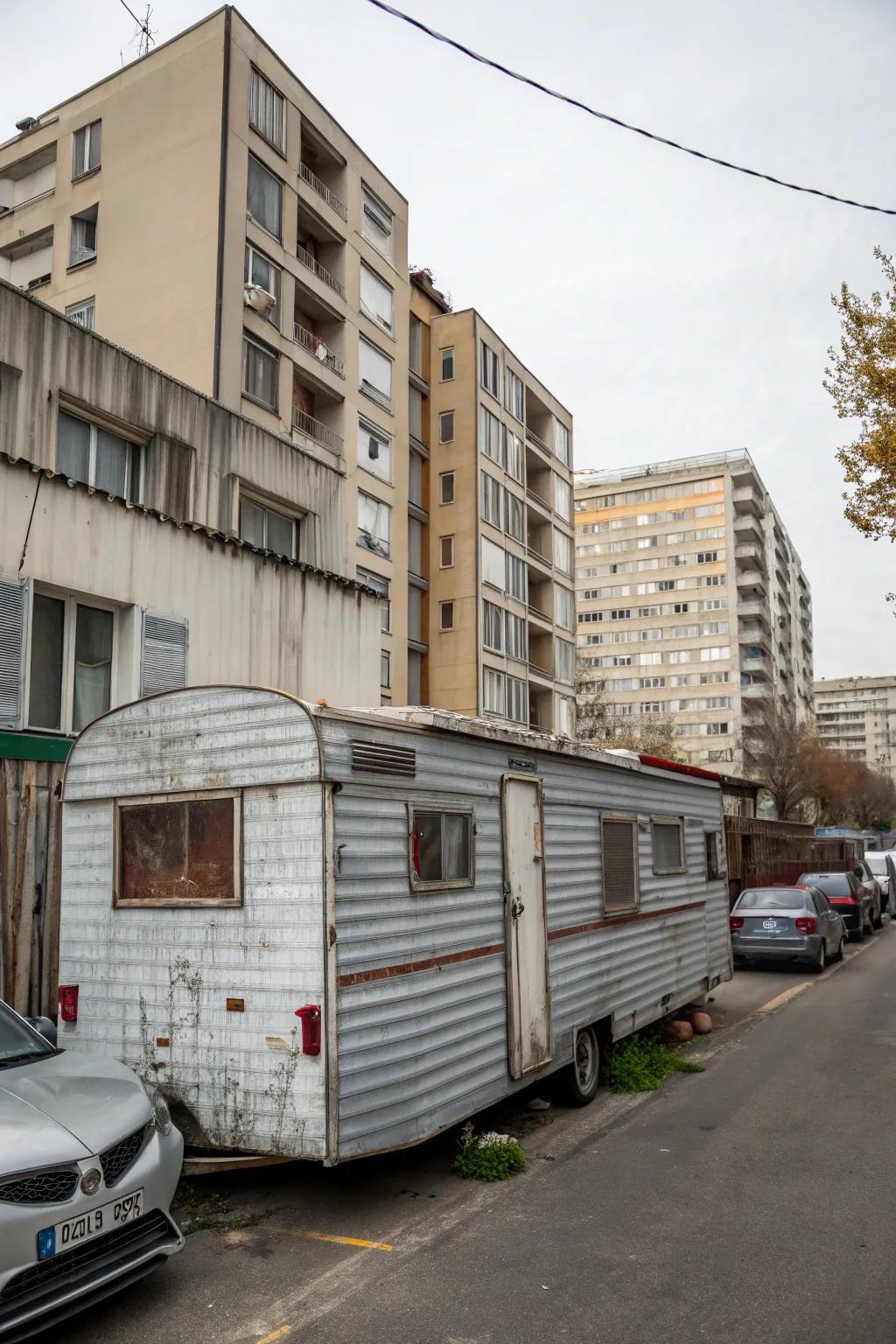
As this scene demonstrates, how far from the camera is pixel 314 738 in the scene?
6.19 meters

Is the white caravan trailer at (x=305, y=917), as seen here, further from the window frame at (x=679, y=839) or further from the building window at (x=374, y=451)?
the building window at (x=374, y=451)

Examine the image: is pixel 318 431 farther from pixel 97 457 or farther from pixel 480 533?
pixel 97 457

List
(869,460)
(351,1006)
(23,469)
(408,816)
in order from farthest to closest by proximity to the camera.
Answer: (869,460)
(23,469)
(408,816)
(351,1006)

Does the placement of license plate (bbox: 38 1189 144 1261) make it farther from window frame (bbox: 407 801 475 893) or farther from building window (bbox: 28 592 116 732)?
building window (bbox: 28 592 116 732)

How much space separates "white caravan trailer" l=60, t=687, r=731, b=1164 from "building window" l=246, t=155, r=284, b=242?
2313 centimetres

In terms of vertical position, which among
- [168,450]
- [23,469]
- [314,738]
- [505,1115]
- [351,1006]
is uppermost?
[168,450]

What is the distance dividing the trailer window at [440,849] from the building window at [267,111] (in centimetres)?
2500

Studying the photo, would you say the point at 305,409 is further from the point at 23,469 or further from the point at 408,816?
the point at 408,816

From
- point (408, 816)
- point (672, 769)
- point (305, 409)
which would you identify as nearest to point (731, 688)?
point (305, 409)

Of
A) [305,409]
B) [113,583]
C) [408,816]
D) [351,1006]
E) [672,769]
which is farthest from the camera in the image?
[305,409]

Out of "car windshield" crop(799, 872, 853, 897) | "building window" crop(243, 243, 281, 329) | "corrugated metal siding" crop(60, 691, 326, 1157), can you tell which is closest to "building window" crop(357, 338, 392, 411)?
"building window" crop(243, 243, 281, 329)

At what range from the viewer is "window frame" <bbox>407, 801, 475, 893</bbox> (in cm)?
691

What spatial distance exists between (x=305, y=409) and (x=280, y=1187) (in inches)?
1013

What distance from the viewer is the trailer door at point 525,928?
8008mm
